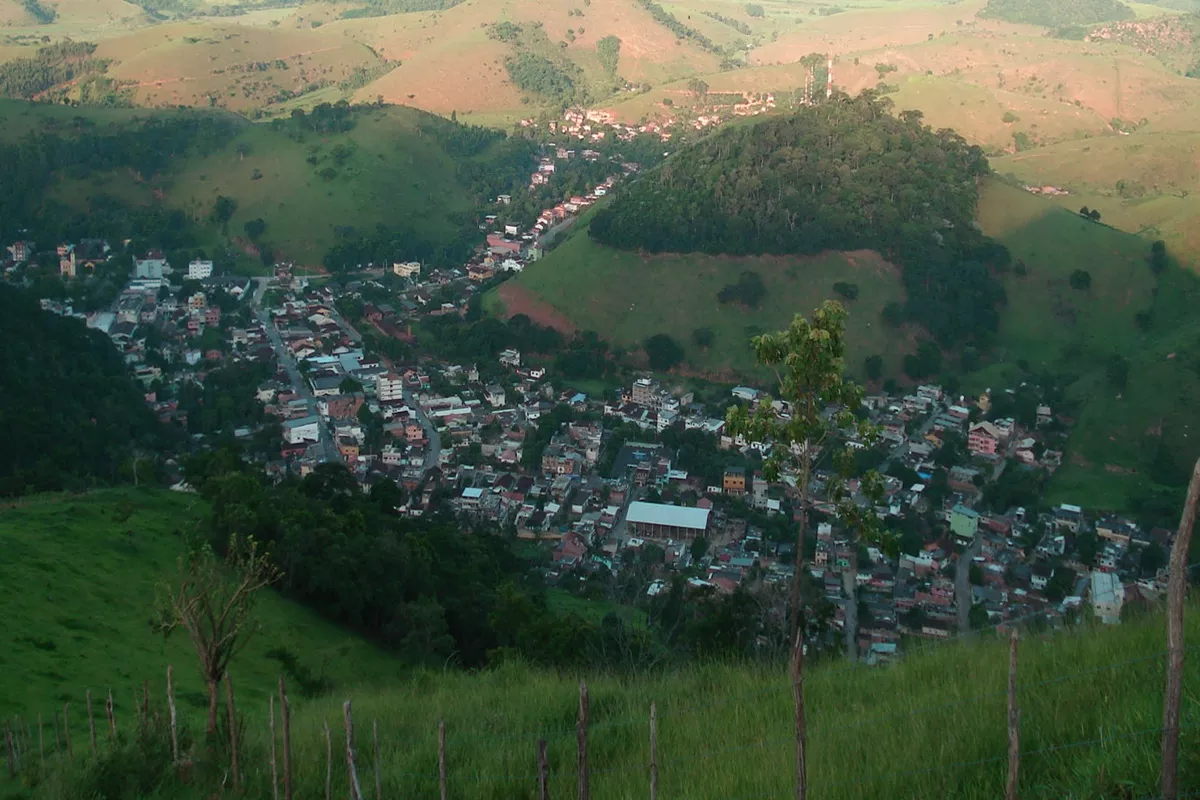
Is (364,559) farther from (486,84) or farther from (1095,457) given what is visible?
(486,84)

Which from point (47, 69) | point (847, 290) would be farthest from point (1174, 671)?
point (47, 69)

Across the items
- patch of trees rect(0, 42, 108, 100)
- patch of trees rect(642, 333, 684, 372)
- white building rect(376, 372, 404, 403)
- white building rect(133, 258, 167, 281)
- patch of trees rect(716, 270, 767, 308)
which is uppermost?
patch of trees rect(0, 42, 108, 100)

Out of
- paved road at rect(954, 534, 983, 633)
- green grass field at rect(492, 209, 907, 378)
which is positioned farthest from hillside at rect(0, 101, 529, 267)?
paved road at rect(954, 534, 983, 633)

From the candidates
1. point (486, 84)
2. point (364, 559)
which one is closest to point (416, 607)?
point (364, 559)

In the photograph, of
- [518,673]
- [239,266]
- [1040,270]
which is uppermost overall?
[518,673]

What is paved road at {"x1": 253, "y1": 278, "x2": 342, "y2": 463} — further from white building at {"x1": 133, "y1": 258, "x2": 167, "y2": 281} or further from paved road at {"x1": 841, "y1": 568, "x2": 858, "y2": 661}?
paved road at {"x1": 841, "y1": 568, "x2": 858, "y2": 661}
